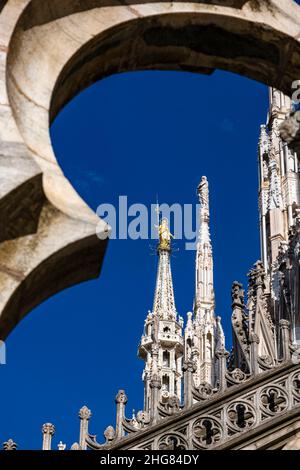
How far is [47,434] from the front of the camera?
53.8ft

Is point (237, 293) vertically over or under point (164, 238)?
under

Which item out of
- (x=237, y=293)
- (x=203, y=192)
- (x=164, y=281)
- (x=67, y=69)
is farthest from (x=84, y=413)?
(x=203, y=192)

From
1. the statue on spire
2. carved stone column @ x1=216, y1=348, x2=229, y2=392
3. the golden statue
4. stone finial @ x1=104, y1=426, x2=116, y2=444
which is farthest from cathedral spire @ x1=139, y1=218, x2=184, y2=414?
stone finial @ x1=104, y1=426, x2=116, y2=444

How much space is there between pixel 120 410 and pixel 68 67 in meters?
11.1

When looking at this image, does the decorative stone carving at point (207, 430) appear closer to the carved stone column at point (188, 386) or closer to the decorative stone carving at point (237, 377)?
the carved stone column at point (188, 386)

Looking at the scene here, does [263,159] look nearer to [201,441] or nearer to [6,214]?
[201,441]

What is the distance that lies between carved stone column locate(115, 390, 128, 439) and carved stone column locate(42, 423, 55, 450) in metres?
1.11

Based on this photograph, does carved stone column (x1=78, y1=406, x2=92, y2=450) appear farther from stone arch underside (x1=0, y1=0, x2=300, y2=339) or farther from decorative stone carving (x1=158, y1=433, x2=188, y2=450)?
stone arch underside (x1=0, y1=0, x2=300, y2=339)

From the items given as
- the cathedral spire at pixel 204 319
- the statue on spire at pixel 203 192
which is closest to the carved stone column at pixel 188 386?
the cathedral spire at pixel 204 319

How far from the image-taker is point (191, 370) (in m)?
16.0

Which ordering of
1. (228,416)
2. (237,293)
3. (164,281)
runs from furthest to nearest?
(164,281) < (237,293) < (228,416)

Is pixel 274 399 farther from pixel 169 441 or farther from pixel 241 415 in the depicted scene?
pixel 169 441

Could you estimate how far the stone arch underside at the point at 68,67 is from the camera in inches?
175

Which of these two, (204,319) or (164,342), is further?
(164,342)
